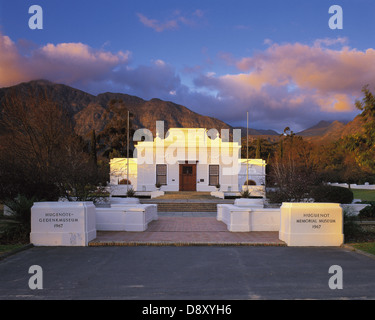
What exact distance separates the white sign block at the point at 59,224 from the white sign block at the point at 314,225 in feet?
19.7

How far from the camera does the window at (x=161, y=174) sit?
32812mm

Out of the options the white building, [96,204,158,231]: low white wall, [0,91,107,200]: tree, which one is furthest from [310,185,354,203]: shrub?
the white building

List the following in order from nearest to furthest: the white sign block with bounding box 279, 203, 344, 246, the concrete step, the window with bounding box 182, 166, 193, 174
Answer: the white sign block with bounding box 279, 203, 344, 246, the concrete step, the window with bounding box 182, 166, 193, 174

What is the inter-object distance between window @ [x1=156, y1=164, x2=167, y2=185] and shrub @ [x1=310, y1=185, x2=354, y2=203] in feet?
58.7

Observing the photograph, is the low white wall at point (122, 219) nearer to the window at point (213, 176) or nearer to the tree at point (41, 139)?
the tree at point (41, 139)

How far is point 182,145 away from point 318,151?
3580 cm

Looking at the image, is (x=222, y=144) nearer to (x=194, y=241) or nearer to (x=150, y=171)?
(x=150, y=171)

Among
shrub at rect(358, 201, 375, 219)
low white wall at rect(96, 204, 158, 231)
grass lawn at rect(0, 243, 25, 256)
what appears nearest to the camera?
grass lawn at rect(0, 243, 25, 256)

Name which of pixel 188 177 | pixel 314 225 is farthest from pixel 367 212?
pixel 188 177

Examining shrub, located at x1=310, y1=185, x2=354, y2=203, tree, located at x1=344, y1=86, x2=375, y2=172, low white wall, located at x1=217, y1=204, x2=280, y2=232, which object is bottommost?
low white wall, located at x1=217, y1=204, x2=280, y2=232

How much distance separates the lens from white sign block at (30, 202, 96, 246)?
9.61m

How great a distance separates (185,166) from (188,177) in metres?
1.12

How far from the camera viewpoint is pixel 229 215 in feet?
41.3

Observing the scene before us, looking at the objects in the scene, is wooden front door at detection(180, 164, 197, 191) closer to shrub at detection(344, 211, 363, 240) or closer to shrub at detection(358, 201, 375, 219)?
shrub at detection(358, 201, 375, 219)
